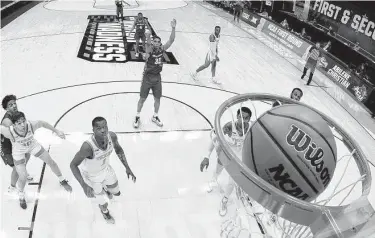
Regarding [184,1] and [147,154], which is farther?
[184,1]

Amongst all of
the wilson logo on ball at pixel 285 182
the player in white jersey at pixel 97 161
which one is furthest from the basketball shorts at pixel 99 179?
the wilson logo on ball at pixel 285 182

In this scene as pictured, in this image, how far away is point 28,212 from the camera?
383 centimetres

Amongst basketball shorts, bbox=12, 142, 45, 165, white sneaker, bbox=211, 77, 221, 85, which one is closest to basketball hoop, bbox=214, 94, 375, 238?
basketball shorts, bbox=12, 142, 45, 165

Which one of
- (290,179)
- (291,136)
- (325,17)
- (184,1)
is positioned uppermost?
(291,136)

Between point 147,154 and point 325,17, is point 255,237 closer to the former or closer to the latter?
point 147,154

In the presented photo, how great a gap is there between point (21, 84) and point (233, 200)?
602cm

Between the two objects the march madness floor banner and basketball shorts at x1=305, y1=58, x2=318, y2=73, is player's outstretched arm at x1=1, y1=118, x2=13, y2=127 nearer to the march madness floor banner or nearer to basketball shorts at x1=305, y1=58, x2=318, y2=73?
the march madness floor banner

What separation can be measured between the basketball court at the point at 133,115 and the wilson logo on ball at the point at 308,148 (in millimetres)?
1943

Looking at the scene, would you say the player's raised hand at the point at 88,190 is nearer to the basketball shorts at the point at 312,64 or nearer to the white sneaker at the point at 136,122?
the white sneaker at the point at 136,122

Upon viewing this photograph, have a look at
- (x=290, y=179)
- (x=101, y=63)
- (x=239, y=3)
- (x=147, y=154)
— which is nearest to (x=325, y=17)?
(x=239, y=3)

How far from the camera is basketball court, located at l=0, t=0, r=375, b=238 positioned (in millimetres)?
3816

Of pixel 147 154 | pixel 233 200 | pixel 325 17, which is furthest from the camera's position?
pixel 325 17

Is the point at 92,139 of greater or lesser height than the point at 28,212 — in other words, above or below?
above

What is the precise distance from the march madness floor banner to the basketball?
785cm
